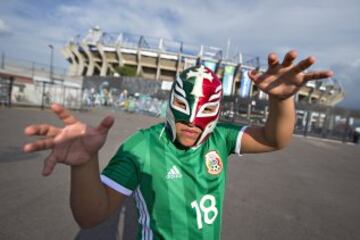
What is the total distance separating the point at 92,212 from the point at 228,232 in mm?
3074

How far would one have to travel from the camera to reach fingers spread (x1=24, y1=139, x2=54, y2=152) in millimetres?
1107

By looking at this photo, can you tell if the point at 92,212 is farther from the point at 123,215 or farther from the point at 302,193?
the point at 302,193

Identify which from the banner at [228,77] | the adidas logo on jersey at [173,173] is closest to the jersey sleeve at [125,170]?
the adidas logo on jersey at [173,173]

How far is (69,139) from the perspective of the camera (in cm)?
120

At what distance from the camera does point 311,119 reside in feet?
91.1

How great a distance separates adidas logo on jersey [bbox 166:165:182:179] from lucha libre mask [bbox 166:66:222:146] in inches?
7.2

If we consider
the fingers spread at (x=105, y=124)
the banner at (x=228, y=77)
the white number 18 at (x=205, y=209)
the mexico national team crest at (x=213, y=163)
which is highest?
the banner at (x=228, y=77)

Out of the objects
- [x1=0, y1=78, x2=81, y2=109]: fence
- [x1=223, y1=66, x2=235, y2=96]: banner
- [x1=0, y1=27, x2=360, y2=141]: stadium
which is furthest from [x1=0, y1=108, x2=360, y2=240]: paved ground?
[x1=223, y1=66, x2=235, y2=96]: banner

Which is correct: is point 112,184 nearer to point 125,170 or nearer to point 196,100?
point 125,170

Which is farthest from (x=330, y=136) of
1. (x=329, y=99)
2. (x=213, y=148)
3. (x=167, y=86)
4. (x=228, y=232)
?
(x=329, y=99)

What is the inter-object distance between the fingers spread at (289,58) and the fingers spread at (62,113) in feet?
3.69

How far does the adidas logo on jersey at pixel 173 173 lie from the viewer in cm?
172

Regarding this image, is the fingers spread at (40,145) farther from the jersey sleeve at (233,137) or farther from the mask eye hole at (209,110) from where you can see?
the jersey sleeve at (233,137)

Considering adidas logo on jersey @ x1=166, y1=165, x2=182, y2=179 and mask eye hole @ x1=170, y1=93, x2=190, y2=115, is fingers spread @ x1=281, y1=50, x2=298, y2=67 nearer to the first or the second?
mask eye hole @ x1=170, y1=93, x2=190, y2=115
